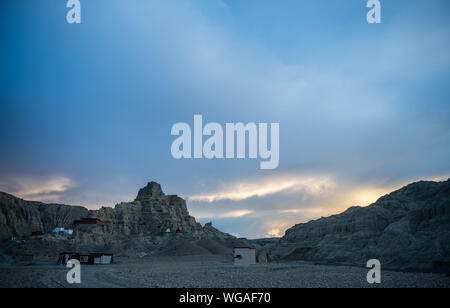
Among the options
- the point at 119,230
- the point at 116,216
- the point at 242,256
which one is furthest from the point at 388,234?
the point at 116,216

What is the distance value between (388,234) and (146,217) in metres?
101

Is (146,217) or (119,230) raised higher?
(146,217)

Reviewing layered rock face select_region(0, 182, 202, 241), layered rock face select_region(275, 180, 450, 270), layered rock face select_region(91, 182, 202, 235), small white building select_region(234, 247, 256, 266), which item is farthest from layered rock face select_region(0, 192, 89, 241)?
layered rock face select_region(275, 180, 450, 270)

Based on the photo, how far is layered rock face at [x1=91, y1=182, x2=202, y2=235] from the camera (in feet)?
438

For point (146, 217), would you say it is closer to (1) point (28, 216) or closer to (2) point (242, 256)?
(1) point (28, 216)

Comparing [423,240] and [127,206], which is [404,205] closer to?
[423,240]

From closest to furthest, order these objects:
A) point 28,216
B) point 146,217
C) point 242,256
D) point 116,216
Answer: point 242,256, point 28,216, point 116,216, point 146,217

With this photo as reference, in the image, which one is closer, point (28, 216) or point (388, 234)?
point (388, 234)

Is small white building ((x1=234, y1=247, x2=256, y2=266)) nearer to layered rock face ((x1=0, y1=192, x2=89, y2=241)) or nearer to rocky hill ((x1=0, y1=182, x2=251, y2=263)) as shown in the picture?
rocky hill ((x1=0, y1=182, x2=251, y2=263))

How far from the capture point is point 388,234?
230ft

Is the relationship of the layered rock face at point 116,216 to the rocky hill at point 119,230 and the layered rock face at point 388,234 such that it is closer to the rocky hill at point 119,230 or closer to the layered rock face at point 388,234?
the rocky hill at point 119,230

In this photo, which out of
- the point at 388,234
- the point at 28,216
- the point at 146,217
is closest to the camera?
the point at 388,234

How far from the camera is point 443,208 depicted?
2437 inches
